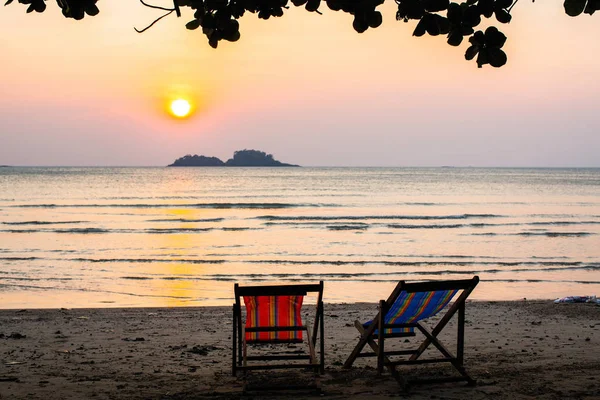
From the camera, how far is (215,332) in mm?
8211

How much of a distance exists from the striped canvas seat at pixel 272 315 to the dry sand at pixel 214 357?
0.37m

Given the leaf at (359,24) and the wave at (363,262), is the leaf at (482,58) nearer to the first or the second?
the leaf at (359,24)

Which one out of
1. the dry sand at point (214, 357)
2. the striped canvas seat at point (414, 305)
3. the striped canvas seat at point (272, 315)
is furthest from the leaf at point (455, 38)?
the dry sand at point (214, 357)

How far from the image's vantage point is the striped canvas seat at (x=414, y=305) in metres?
5.33

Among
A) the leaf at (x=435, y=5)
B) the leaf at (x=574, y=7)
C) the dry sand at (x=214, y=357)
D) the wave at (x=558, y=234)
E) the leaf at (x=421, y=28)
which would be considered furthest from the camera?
the wave at (x=558, y=234)

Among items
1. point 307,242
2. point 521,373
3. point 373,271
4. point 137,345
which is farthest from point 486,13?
point 307,242

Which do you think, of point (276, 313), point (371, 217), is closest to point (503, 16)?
point (276, 313)

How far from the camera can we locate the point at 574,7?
3.29 metres

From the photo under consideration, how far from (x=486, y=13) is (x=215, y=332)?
17.6 ft

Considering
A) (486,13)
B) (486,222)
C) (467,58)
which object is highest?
(486,13)

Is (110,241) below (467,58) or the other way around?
below

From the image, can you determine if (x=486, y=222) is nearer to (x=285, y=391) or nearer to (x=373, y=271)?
(x=373, y=271)

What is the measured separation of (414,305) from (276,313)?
42.0 inches

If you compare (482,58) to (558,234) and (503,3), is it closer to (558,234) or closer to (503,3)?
(503,3)
